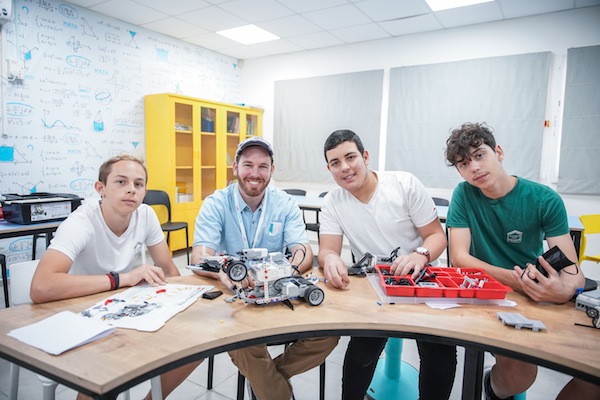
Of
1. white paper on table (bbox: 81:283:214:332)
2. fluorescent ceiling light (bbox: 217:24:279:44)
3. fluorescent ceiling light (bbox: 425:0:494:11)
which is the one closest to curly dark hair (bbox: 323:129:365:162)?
white paper on table (bbox: 81:283:214:332)

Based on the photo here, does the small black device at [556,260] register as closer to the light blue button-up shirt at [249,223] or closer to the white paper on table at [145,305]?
the light blue button-up shirt at [249,223]

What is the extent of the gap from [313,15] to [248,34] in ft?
3.74

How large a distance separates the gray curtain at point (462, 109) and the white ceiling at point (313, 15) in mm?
500

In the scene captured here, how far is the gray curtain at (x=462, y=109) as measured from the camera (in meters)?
4.21

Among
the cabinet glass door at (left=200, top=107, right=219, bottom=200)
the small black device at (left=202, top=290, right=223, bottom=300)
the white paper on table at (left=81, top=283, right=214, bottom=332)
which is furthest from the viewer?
the cabinet glass door at (left=200, top=107, right=219, bottom=200)

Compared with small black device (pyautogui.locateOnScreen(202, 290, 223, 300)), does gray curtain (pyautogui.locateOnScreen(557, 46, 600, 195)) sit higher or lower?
higher

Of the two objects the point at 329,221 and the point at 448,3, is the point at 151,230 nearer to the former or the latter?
the point at 329,221

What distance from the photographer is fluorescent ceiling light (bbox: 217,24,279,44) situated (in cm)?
480

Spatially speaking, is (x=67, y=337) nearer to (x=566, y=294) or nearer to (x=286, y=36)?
(x=566, y=294)

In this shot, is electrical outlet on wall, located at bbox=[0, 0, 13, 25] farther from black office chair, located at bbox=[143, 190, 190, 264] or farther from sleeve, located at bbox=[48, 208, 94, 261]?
sleeve, located at bbox=[48, 208, 94, 261]

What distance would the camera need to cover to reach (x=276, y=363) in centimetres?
164

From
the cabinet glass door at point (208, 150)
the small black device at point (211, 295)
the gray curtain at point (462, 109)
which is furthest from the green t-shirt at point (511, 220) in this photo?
the cabinet glass door at point (208, 150)

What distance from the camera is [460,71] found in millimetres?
4535

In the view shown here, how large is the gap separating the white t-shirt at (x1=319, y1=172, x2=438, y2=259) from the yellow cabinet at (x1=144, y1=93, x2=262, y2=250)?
3268mm
